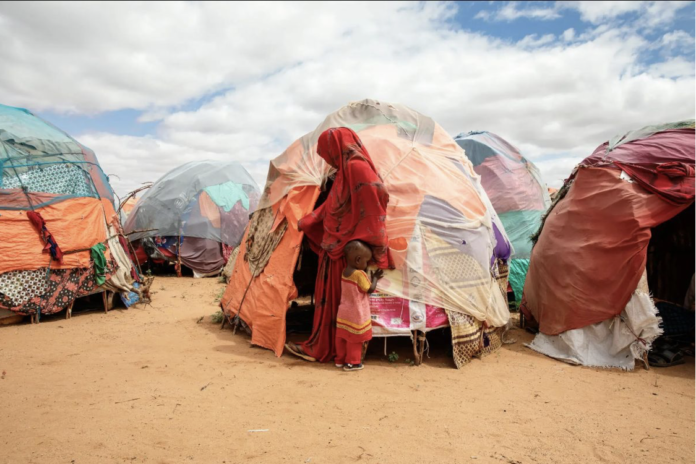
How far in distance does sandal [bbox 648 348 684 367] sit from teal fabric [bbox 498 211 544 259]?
3.33m

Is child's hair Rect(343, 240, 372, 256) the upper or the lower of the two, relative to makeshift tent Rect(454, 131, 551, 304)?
lower

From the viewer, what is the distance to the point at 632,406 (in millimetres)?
3750

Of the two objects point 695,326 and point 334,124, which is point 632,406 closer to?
point 695,326

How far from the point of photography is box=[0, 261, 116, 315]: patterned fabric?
5973 millimetres

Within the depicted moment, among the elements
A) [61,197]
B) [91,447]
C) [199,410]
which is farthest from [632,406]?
[61,197]

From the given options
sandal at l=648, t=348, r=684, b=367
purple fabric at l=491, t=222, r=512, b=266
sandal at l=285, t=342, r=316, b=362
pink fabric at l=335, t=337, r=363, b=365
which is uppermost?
purple fabric at l=491, t=222, r=512, b=266

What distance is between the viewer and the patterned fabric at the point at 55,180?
20.5ft

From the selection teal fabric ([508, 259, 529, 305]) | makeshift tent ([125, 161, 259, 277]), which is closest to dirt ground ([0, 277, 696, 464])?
teal fabric ([508, 259, 529, 305])

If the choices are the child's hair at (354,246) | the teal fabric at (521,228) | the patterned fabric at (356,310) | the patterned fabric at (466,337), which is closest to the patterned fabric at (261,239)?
the child's hair at (354,246)

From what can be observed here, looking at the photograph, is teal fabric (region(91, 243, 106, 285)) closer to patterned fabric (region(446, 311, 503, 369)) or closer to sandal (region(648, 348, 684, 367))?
patterned fabric (region(446, 311, 503, 369))

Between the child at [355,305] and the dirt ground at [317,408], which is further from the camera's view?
the child at [355,305]

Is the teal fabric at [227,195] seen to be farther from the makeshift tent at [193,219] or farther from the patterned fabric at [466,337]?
the patterned fabric at [466,337]

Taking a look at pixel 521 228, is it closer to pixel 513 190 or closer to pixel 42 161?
pixel 513 190

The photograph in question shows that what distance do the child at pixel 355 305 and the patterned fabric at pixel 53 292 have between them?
4302 mm
